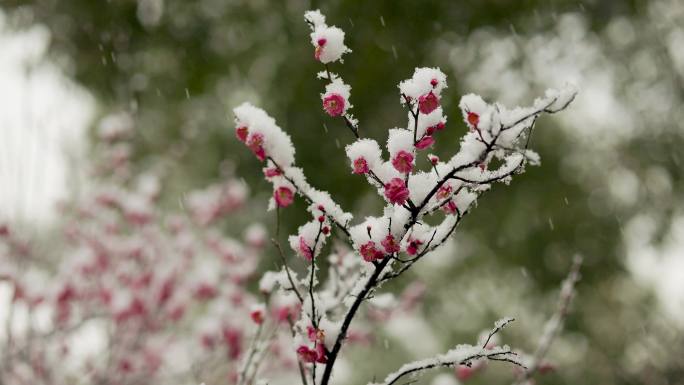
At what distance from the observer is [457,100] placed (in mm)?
4660

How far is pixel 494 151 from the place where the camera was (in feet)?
3.65

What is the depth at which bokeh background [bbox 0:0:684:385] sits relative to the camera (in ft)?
15.6

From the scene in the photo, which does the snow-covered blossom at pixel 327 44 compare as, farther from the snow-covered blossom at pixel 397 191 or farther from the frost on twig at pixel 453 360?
the frost on twig at pixel 453 360

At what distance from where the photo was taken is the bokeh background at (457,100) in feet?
15.6

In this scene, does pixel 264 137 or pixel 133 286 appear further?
pixel 133 286

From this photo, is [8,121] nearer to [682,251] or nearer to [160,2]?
[160,2]

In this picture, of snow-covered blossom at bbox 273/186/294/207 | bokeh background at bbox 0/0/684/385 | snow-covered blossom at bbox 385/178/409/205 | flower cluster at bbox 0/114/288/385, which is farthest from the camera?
bokeh background at bbox 0/0/684/385

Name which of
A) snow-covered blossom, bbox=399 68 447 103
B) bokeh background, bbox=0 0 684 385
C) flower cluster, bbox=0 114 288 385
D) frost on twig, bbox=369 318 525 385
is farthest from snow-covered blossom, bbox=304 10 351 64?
bokeh background, bbox=0 0 684 385

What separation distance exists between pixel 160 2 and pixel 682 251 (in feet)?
18.6

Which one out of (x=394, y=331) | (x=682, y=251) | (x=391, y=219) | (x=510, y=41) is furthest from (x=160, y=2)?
(x=394, y=331)

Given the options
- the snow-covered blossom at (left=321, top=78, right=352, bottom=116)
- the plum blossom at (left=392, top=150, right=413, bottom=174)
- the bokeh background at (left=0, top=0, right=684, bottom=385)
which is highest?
the bokeh background at (left=0, top=0, right=684, bottom=385)

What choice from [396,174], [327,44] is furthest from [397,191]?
[327,44]

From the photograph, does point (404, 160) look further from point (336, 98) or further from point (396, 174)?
point (336, 98)

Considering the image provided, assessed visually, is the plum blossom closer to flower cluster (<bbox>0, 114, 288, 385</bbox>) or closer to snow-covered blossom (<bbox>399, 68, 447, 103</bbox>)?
snow-covered blossom (<bbox>399, 68, 447, 103</bbox>)
